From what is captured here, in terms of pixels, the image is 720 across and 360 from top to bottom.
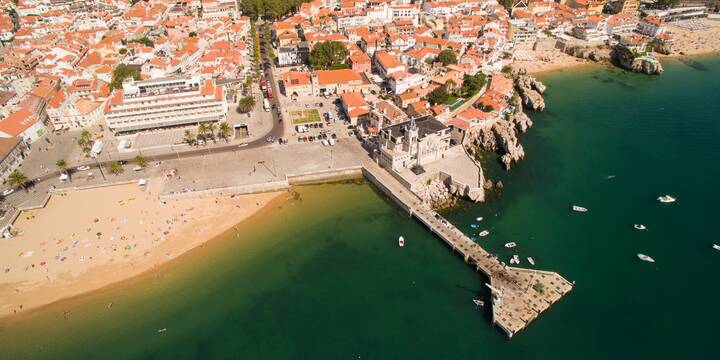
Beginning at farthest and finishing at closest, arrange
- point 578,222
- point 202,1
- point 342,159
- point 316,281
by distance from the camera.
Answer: point 202,1 → point 342,159 → point 578,222 → point 316,281

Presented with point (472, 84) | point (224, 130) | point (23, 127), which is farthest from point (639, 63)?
point (23, 127)

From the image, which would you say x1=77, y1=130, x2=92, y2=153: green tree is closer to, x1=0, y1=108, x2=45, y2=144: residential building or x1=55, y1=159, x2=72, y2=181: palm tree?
x1=55, y1=159, x2=72, y2=181: palm tree

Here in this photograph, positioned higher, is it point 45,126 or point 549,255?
point 45,126

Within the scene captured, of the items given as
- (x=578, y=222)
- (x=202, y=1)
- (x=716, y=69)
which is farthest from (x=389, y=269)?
(x=202, y=1)

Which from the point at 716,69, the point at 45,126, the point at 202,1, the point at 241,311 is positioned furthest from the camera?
the point at 202,1

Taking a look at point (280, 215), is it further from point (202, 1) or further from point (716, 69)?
point (716, 69)

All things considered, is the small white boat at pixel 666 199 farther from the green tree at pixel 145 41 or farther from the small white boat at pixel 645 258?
the green tree at pixel 145 41
